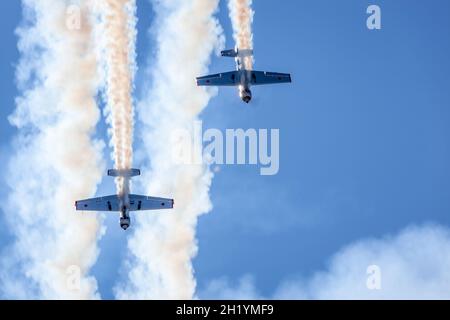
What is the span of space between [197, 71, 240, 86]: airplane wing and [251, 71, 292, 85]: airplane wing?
1.30m

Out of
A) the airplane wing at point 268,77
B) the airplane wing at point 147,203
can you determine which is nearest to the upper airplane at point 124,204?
the airplane wing at point 147,203

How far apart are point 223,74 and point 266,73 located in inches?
118

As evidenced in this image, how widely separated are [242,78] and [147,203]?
10284 mm

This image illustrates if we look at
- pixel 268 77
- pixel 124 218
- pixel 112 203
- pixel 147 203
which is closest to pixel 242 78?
pixel 268 77

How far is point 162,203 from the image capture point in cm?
6525

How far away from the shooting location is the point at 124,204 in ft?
198

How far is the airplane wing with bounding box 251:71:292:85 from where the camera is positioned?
67.7 metres

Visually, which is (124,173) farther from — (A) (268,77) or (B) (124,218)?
(A) (268,77)

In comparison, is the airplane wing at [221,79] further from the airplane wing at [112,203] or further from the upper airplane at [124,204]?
the airplane wing at [112,203]

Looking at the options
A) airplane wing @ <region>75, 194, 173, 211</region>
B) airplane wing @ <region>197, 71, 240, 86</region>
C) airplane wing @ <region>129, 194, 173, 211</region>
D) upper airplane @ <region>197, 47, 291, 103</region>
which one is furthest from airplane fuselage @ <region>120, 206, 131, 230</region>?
airplane wing @ <region>197, 71, 240, 86</region>

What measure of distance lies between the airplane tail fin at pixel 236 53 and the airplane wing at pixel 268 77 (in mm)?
6684

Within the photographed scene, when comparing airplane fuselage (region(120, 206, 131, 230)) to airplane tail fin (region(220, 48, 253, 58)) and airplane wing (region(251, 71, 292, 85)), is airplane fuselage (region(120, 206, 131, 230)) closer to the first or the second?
airplane tail fin (region(220, 48, 253, 58))
